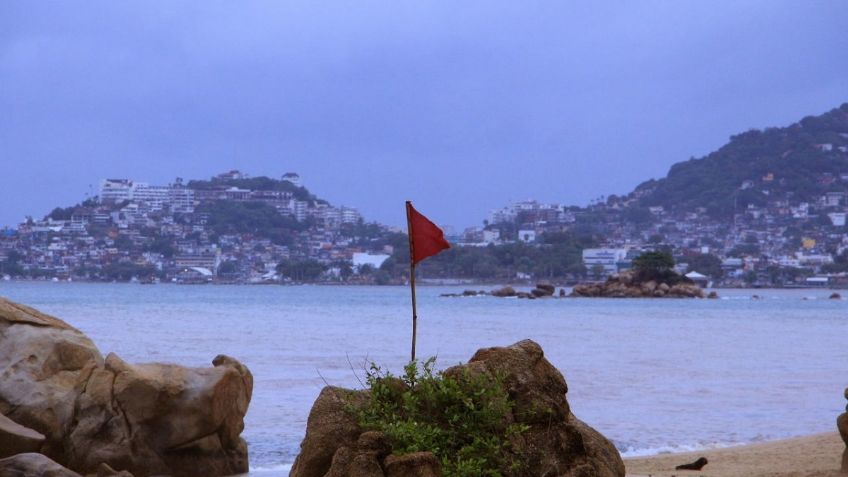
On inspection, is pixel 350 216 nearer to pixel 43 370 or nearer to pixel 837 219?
pixel 837 219

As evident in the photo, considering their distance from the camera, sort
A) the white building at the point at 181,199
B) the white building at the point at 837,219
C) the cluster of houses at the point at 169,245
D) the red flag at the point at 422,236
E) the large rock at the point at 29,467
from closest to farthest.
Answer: the red flag at the point at 422,236
the large rock at the point at 29,467
the cluster of houses at the point at 169,245
the white building at the point at 181,199
the white building at the point at 837,219

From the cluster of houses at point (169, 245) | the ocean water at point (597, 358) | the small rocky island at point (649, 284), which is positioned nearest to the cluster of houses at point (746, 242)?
the cluster of houses at point (169, 245)

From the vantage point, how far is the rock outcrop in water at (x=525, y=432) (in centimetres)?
735

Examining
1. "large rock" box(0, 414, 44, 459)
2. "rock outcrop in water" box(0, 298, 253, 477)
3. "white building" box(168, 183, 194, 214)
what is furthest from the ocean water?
"white building" box(168, 183, 194, 214)

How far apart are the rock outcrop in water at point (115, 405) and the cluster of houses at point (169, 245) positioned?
13223 cm

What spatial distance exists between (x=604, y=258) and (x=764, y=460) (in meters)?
142

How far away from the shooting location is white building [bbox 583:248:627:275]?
150 meters

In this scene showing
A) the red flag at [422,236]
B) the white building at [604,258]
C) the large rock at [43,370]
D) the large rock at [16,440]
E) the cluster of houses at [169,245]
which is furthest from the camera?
the white building at [604,258]

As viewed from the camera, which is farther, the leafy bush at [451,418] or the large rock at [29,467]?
the large rock at [29,467]

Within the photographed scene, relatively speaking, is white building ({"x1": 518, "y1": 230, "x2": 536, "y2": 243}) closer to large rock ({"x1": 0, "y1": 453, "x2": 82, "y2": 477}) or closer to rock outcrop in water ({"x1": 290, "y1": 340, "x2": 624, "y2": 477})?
large rock ({"x1": 0, "y1": 453, "x2": 82, "y2": 477})

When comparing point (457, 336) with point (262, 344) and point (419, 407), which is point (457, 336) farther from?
point (419, 407)

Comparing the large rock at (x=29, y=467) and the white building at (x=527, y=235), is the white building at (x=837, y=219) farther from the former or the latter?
the large rock at (x=29, y=467)

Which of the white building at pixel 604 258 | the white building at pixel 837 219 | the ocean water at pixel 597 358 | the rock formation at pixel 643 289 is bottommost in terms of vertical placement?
the ocean water at pixel 597 358

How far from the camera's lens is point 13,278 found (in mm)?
141375
